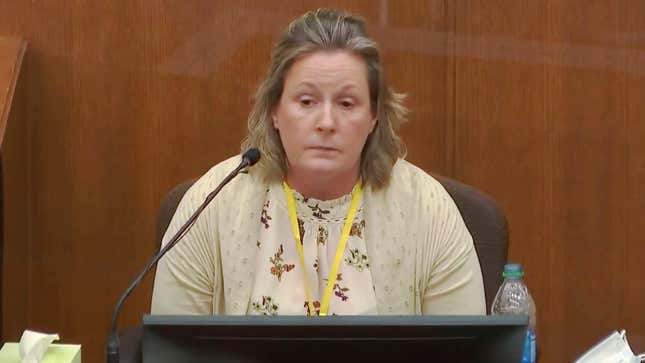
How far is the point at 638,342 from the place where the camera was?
131 inches

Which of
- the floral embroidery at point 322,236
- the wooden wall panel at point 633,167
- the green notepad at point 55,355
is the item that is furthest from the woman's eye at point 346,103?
the wooden wall panel at point 633,167

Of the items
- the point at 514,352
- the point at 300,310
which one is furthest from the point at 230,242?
the point at 514,352

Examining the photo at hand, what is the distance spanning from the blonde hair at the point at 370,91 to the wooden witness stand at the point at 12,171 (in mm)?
954

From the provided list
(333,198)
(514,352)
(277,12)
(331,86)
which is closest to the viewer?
(514,352)

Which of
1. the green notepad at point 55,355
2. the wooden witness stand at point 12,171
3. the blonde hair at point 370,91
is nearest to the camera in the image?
the green notepad at point 55,355

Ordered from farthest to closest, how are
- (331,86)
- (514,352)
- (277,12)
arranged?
(277,12) → (331,86) → (514,352)

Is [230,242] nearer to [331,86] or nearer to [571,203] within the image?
[331,86]

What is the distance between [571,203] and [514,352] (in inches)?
80.8

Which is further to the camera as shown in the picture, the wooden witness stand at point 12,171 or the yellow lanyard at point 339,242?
the wooden witness stand at point 12,171

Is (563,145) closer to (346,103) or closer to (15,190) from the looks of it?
(346,103)

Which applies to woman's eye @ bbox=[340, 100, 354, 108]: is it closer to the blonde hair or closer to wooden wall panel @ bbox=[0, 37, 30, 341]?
the blonde hair

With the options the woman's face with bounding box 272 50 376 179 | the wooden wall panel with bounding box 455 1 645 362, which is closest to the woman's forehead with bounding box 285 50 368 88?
the woman's face with bounding box 272 50 376 179

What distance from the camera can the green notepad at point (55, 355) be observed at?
1.52 m

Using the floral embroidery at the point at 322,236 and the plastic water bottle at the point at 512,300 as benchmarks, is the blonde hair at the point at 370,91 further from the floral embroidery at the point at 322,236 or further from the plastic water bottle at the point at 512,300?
the plastic water bottle at the point at 512,300
